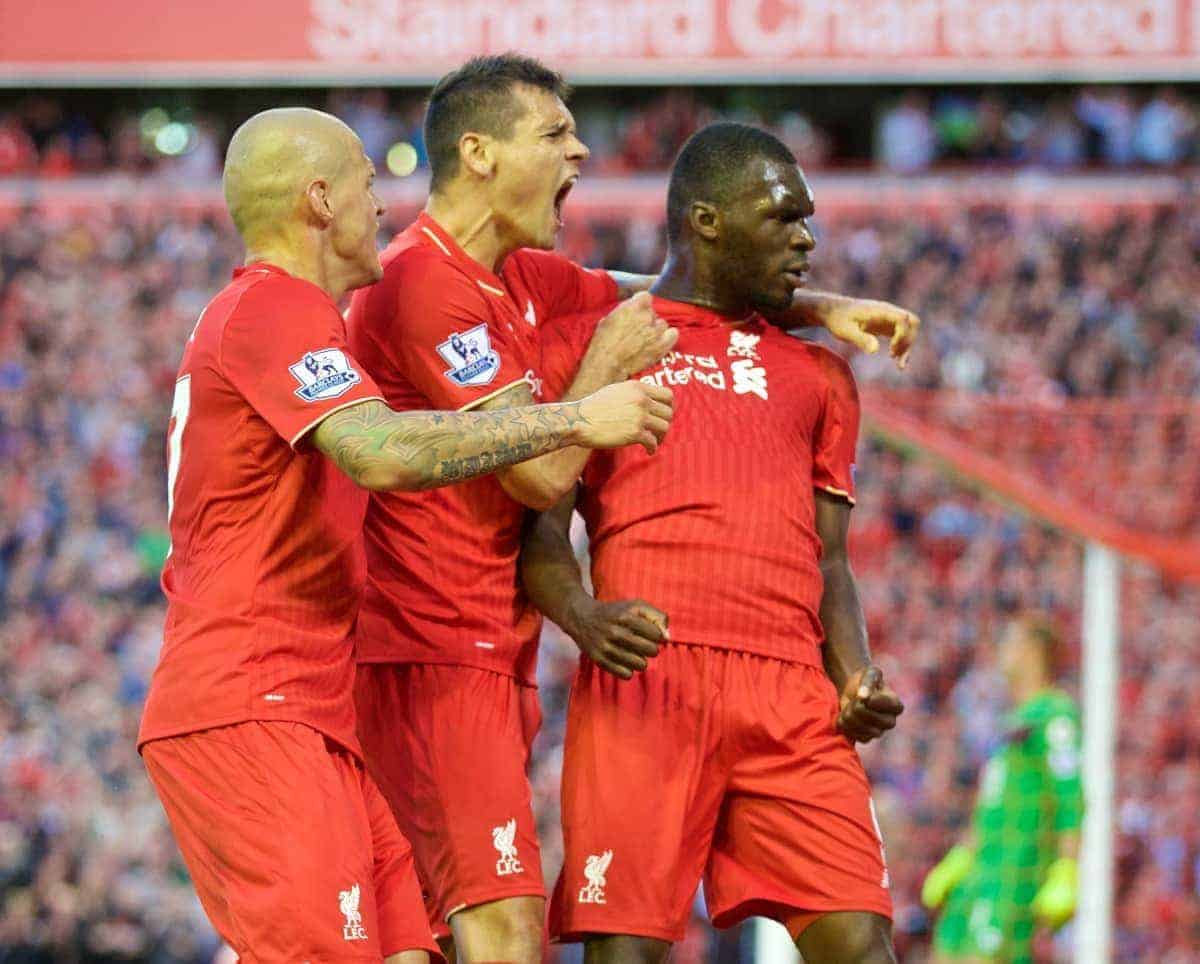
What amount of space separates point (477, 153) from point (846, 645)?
1314 millimetres

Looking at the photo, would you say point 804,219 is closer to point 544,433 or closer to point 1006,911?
point 544,433

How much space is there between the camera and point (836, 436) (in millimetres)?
4621

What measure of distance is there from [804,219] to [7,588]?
11.2 m

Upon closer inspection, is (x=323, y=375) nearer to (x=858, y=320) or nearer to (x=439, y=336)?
(x=439, y=336)

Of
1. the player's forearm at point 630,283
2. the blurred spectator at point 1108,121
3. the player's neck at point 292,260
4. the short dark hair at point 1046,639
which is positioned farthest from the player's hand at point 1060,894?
the blurred spectator at point 1108,121

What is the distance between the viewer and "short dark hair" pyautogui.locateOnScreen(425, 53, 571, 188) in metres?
4.40

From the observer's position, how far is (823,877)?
4.21 metres

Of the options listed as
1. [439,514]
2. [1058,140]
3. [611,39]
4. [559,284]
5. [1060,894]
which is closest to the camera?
[439,514]

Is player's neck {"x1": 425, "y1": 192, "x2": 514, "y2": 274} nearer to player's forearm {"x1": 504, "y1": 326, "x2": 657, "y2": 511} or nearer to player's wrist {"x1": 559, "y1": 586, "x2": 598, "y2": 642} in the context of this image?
player's forearm {"x1": 504, "y1": 326, "x2": 657, "y2": 511}

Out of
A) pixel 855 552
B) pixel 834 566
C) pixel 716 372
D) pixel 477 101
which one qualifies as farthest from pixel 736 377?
pixel 855 552

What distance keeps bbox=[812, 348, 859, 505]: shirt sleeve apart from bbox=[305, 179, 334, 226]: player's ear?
126 cm

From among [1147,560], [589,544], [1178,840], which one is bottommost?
[1178,840]

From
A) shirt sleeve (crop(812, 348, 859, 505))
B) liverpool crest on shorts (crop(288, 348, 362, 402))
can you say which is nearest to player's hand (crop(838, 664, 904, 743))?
shirt sleeve (crop(812, 348, 859, 505))

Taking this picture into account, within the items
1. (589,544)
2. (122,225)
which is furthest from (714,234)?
(122,225)
